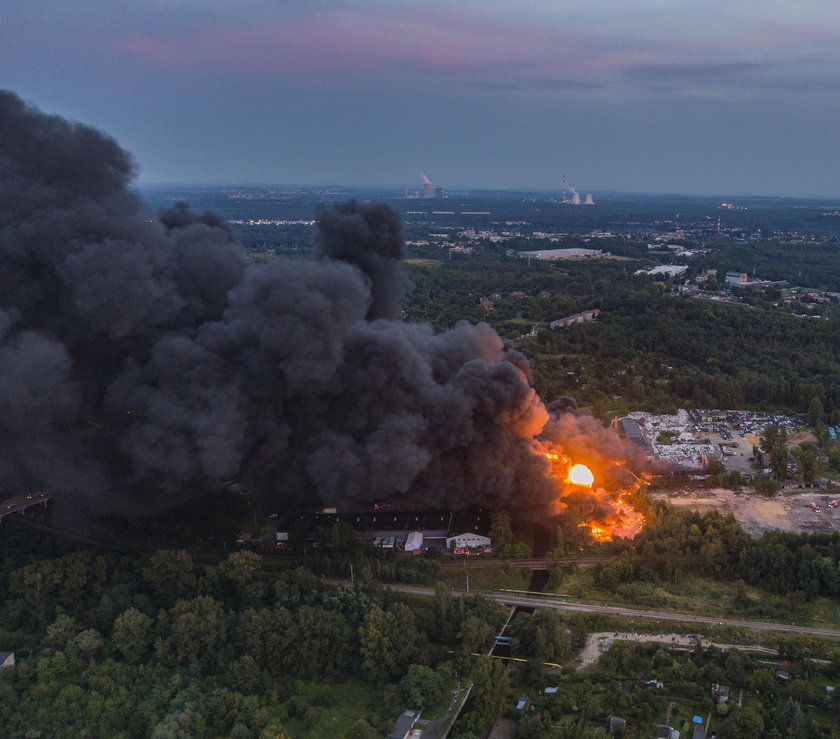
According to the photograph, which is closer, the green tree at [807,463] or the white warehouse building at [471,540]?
the white warehouse building at [471,540]

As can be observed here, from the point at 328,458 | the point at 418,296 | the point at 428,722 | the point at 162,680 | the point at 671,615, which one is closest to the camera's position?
the point at 428,722

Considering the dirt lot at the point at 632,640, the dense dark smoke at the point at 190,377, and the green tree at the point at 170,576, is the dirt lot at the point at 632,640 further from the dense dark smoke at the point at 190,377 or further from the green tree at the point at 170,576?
the green tree at the point at 170,576

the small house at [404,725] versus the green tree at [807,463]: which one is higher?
the green tree at [807,463]

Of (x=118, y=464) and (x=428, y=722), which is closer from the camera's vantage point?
(x=428, y=722)

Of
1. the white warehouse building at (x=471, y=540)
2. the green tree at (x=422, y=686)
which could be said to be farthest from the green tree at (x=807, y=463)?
the green tree at (x=422, y=686)

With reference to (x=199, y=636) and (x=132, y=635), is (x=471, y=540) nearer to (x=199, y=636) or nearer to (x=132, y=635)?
(x=199, y=636)

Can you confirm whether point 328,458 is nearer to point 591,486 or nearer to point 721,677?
point 591,486

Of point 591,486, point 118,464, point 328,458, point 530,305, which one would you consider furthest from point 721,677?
point 530,305
